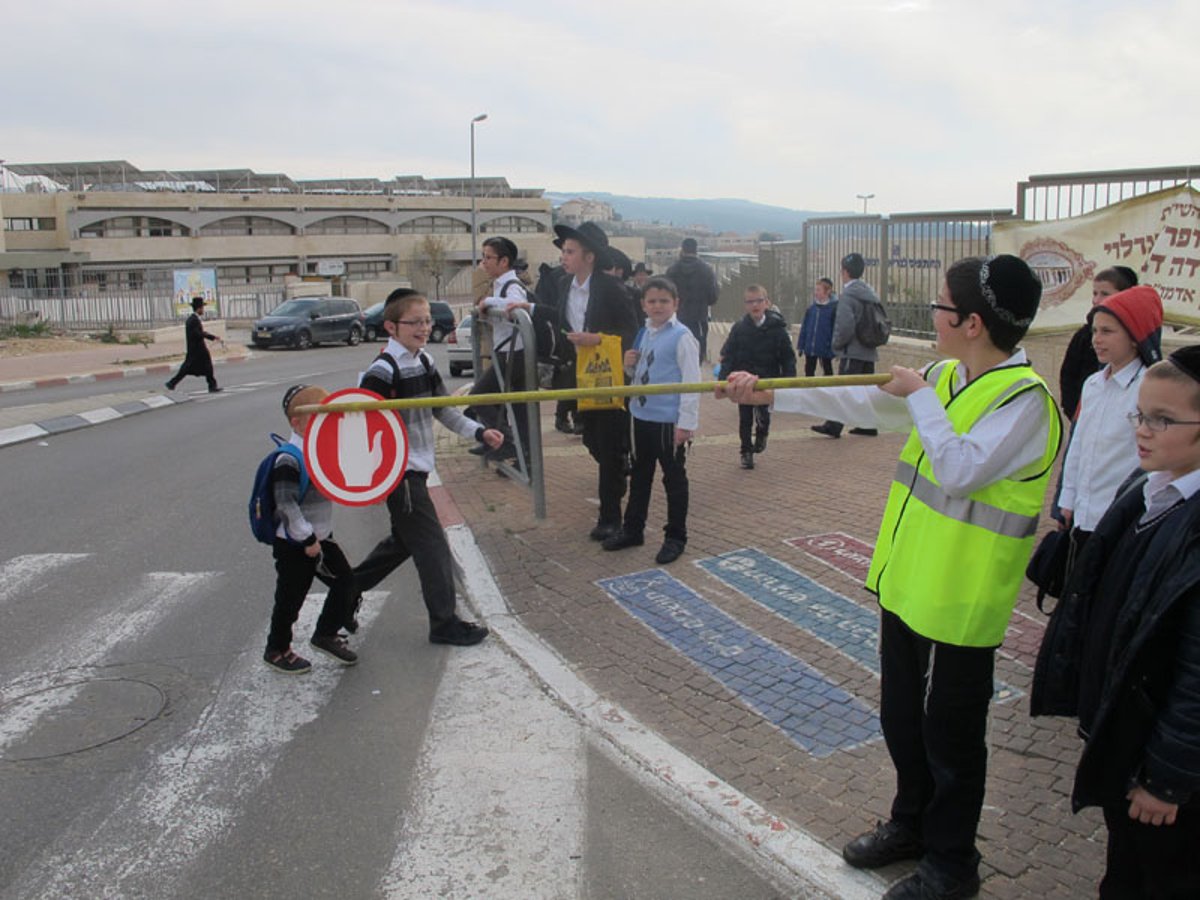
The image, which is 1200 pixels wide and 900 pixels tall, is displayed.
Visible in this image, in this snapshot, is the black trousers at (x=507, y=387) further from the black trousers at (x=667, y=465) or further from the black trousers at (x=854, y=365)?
the black trousers at (x=854, y=365)

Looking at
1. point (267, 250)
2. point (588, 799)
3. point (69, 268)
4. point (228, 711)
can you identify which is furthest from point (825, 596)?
point (267, 250)

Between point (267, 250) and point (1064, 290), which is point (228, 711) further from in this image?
point (267, 250)

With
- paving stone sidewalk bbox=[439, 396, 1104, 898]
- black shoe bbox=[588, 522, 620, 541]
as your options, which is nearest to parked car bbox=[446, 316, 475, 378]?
paving stone sidewalk bbox=[439, 396, 1104, 898]

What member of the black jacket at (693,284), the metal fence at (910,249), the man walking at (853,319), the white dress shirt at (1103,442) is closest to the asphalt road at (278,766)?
the white dress shirt at (1103,442)

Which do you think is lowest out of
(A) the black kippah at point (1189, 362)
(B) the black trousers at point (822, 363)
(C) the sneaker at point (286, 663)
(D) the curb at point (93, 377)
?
(C) the sneaker at point (286, 663)

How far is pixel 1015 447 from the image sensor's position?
9.35ft

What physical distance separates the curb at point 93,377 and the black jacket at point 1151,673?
67.9 feet

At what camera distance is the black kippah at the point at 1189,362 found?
256 centimetres

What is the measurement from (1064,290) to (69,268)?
6816 cm

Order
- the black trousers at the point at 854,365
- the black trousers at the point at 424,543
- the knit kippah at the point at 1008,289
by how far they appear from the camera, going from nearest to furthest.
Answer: the knit kippah at the point at 1008,289
the black trousers at the point at 424,543
the black trousers at the point at 854,365

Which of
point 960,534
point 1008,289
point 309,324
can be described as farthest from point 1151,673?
point 309,324

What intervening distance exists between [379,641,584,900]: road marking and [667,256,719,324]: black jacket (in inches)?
375

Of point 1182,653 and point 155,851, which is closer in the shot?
point 1182,653

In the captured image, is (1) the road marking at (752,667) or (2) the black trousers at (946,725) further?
(1) the road marking at (752,667)
